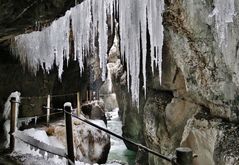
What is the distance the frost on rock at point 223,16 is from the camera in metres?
3.82

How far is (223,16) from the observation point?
156 inches

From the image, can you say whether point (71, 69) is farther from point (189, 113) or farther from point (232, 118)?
point (232, 118)

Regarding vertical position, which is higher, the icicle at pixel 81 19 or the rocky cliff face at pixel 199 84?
the icicle at pixel 81 19

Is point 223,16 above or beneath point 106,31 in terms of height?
beneath

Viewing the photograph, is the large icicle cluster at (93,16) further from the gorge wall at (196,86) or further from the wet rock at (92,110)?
the wet rock at (92,110)

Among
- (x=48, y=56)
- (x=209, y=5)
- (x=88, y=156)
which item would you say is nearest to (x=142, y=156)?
(x=88, y=156)

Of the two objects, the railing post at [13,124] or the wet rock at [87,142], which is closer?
the railing post at [13,124]

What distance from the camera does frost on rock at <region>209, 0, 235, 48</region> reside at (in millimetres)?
3818

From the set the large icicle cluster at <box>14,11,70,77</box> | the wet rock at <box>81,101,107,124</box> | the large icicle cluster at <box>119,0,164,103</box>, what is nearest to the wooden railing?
the large icicle cluster at <box>119,0,164,103</box>

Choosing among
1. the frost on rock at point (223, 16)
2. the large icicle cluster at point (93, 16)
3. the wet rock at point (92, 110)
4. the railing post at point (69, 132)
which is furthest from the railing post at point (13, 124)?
the wet rock at point (92, 110)

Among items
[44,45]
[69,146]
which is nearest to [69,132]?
[69,146]

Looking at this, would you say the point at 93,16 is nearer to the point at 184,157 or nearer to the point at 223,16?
the point at 223,16

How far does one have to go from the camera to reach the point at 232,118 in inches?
189

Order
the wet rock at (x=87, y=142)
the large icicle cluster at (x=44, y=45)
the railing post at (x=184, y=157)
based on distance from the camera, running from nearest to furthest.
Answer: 1. the railing post at (x=184, y=157)
2. the large icicle cluster at (x=44, y=45)
3. the wet rock at (x=87, y=142)
